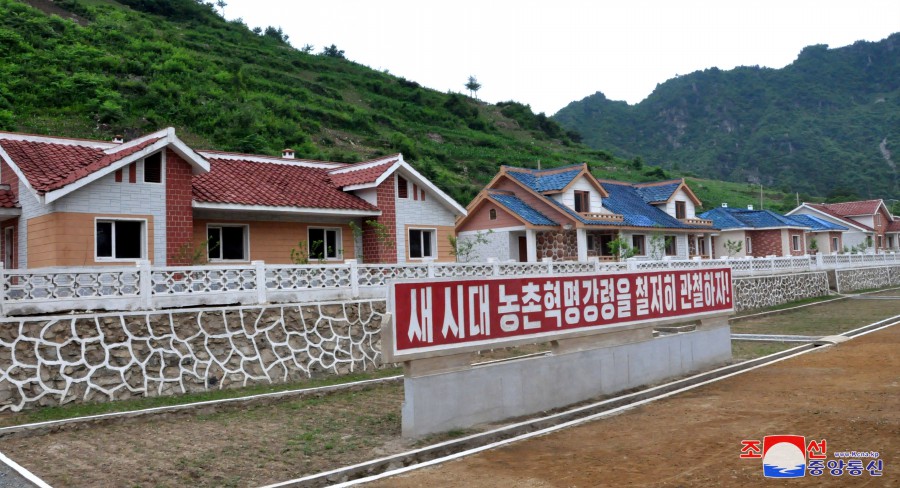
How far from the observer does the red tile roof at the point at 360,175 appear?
876 inches

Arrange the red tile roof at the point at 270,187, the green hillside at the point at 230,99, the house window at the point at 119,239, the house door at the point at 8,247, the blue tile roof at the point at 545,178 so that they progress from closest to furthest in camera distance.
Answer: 1. the house window at the point at 119,239
2. the house door at the point at 8,247
3. the red tile roof at the point at 270,187
4. the blue tile roof at the point at 545,178
5. the green hillside at the point at 230,99

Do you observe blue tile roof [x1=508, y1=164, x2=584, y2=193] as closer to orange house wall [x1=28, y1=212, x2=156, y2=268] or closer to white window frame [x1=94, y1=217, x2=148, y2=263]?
white window frame [x1=94, y1=217, x2=148, y2=263]

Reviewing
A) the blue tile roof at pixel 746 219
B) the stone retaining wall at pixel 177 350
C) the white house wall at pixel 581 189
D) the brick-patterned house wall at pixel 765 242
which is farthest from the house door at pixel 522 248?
the brick-patterned house wall at pixel 765 242

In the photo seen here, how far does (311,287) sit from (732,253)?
120ft

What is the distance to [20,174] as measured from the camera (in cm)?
1560

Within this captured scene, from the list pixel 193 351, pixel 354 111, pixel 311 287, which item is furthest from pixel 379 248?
pixel 354 111

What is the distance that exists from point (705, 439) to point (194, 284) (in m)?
10.2

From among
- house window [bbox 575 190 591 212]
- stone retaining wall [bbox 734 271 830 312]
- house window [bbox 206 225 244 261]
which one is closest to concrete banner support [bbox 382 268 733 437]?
house window [bbox 206 225 244 261]

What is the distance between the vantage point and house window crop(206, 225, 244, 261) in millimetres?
19234

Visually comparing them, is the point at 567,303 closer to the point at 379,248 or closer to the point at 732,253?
the point at 379,248

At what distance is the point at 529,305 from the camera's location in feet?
36.4

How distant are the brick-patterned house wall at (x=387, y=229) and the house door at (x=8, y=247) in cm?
971

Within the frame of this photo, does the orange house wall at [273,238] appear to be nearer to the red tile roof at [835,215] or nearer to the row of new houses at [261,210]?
the row of new houses at [261,210]

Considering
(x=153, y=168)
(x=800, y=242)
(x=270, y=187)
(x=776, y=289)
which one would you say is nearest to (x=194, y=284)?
(x=153, y=168)
